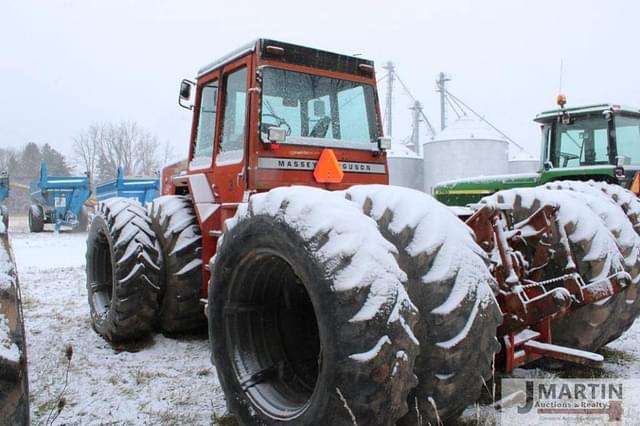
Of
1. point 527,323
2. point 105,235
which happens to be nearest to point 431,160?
point 105,235

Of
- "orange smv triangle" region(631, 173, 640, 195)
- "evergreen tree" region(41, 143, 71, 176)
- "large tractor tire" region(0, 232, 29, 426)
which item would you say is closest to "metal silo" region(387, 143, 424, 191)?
"orange smv triangle" region(631, 173, 640, 195)

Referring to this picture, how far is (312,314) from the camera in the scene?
339cm

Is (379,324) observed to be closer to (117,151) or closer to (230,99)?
(230,99)

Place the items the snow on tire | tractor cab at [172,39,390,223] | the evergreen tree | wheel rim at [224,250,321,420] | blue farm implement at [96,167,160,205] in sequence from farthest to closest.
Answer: the evergreen tree → blue farm implement at [96,167,160,205] → tractor cab at [172,39,390,223] → the snow on tire → wheel rim at [224,250,321,420]

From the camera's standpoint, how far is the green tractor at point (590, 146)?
7.93m

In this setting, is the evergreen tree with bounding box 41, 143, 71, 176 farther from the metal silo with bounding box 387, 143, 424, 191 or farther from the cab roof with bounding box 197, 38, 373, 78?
the cab roof with bounding box 197, 38, 373, 78

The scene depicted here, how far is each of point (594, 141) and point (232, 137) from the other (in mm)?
6189

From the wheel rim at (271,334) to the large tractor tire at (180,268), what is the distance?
1.66m

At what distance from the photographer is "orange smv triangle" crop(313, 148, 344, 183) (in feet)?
14.2

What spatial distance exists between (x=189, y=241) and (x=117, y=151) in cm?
6967

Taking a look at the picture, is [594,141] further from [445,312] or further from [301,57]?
[445,312]

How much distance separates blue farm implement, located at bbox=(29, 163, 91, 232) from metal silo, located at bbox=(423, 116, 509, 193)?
41.2ft

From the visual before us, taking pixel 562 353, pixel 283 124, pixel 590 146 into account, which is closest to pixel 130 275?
pixel 283 124

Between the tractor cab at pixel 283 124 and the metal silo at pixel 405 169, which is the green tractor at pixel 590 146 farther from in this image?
the metal silo at pixel 405 169
